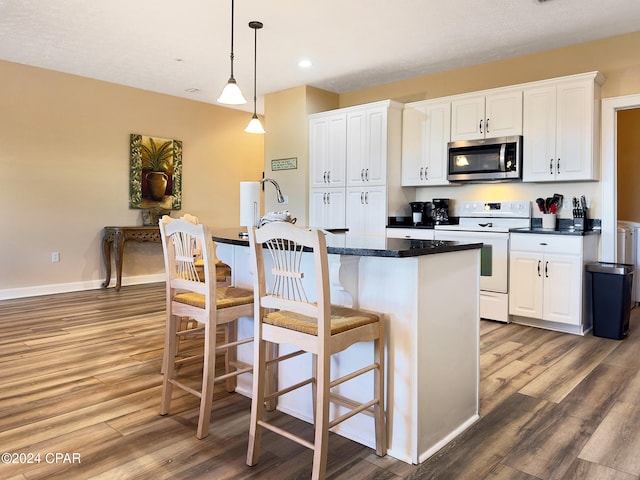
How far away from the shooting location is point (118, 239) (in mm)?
5754

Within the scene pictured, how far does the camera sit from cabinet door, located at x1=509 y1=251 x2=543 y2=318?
13.4ft

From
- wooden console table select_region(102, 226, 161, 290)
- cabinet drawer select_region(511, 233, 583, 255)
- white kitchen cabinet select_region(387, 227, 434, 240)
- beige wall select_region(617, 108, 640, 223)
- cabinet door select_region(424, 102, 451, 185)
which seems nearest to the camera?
cabinet drawer select_region(511, 233, 583, 255)

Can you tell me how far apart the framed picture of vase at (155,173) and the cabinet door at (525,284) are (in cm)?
468

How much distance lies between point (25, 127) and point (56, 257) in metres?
1.58

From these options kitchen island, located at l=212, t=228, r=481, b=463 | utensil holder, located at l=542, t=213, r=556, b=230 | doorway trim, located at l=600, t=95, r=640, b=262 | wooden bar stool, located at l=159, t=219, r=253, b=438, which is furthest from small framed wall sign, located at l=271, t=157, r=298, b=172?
kitchen island, located at l=212, t=228, r=481, b=463

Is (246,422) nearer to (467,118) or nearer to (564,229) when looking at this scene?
(564,229)

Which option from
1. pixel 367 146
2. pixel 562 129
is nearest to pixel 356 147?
pixel 367 146

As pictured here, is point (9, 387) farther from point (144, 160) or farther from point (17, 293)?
point (144, 160)

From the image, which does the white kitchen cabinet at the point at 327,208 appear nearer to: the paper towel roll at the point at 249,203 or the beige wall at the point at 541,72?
the beige wall at the point at 541,72

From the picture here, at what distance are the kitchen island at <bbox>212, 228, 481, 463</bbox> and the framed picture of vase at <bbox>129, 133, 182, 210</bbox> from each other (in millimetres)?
4778

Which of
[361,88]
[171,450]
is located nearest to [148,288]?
[361,88]

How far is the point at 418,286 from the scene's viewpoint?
6.17 feet

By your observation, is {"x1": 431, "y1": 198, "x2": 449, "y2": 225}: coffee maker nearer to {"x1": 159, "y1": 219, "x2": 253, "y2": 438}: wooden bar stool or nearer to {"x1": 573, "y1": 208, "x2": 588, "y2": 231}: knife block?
{"x1": 573, "y1": 208, "x2": 588, "y2": 231}: knife block

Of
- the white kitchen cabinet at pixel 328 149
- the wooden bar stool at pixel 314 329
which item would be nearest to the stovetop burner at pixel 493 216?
the white kitchen cabinet at pixel 328 149
